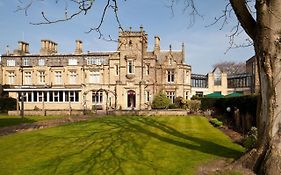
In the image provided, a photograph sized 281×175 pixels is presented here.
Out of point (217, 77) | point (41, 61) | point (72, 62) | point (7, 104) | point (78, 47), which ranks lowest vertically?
point (7, 104)

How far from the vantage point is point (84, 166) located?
10.1 meters

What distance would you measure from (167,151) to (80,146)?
3.82 metres

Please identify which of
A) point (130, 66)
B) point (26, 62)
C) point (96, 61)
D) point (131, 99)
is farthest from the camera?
point (26, 62)

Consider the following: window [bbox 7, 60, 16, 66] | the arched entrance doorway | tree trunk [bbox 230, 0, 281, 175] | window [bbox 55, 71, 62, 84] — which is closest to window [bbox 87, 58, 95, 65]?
window [bbox 55, 71, 62, 84]

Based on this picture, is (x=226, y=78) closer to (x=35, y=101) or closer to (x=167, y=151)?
(x=35, y=101)

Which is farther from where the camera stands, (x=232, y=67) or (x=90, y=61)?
(x=232, y=67)

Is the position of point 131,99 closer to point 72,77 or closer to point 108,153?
point 72,77

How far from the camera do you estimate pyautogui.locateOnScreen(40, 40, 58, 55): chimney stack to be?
5716cm

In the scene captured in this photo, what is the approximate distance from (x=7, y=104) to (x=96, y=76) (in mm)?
14831

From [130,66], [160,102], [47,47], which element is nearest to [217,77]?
[130,66]

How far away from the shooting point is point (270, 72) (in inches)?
329

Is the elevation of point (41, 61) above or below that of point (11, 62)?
above

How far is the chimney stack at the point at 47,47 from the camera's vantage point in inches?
2250

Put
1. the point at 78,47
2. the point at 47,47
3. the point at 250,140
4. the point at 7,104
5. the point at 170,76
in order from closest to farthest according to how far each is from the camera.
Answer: the point at 250,140 → the point at 7,104 → the point at 170,76 → the point at 78,47 → the point at 47,47
